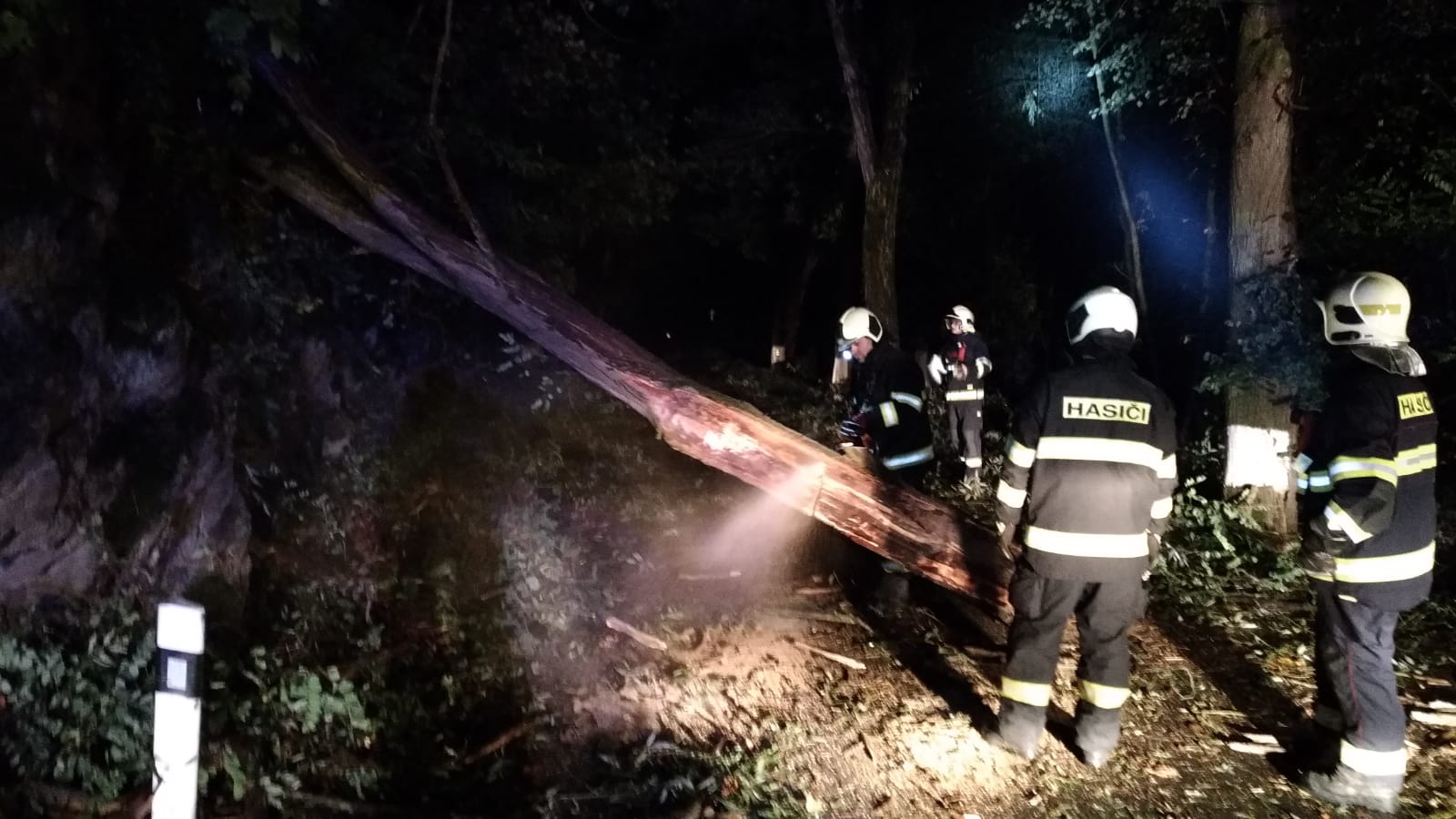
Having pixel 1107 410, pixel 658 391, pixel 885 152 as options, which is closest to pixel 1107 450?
pixel 1107 410

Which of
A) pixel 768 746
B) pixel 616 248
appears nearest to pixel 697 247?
pixel 616 248

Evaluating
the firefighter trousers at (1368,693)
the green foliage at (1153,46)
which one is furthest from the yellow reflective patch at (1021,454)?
the green foliage at (1153,46)

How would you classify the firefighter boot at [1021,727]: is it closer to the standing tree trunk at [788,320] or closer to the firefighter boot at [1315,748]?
the firefighter boot at [1315,748]

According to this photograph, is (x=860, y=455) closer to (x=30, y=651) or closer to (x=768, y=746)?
(x=768, y=746)

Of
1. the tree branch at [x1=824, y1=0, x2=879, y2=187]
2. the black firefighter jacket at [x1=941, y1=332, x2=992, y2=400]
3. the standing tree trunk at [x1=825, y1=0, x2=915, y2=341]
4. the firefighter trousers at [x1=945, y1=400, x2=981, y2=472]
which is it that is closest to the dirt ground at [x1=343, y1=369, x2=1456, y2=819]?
the firefighter trousers at [x1=945, y1=400, x2=981, y2=472]

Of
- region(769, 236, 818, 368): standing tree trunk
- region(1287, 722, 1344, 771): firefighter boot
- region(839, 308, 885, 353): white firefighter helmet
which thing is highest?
region(769, 236, 818, 368): standing tree trunk

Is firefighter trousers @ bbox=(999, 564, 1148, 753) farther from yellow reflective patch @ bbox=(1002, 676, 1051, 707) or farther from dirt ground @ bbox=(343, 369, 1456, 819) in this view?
dirt ground @ bbox=(343, 369, 1456, 819)

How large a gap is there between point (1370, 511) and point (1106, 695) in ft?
4.16

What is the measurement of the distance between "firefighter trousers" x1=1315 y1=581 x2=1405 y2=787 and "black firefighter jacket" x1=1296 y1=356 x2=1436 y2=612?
88 mm

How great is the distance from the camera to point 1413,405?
11.1 feet

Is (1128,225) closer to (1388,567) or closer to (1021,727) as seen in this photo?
(1388,567)

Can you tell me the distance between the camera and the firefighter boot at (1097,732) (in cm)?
374

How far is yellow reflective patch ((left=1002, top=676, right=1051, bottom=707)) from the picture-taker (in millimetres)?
3727

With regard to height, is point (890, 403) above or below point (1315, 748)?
above
